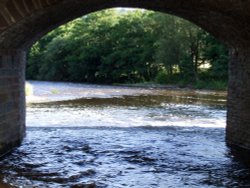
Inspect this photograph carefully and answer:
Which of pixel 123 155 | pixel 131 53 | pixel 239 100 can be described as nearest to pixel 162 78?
pixel 131 53

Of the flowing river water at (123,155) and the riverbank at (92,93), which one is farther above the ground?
the riverbank at (92,93)

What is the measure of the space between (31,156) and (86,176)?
220cm

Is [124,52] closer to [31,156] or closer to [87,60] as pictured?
[87,60]

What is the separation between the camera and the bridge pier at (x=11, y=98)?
9.84 metres

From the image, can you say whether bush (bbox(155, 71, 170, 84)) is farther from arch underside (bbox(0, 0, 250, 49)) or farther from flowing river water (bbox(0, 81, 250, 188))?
arch underside (bbox(0, 0, 250, 49))

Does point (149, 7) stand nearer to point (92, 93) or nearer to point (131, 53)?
point (92, 93)

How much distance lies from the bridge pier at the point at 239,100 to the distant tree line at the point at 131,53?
34898 mm

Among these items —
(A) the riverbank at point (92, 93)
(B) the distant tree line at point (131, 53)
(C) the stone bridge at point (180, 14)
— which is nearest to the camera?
(C) the stone bridge at point (180, 14)

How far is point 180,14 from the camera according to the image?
10977mm

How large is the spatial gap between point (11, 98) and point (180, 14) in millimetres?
4485

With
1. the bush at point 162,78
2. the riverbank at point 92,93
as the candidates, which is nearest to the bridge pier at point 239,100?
the riverbank at point 92,93

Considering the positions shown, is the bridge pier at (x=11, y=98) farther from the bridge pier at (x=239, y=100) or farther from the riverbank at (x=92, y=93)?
the riverbank at (x=92, y=93)

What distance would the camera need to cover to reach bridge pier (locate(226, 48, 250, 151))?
1077 centimetres

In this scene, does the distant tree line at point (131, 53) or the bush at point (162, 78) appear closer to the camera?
the distant tree line at point (131, 53)
